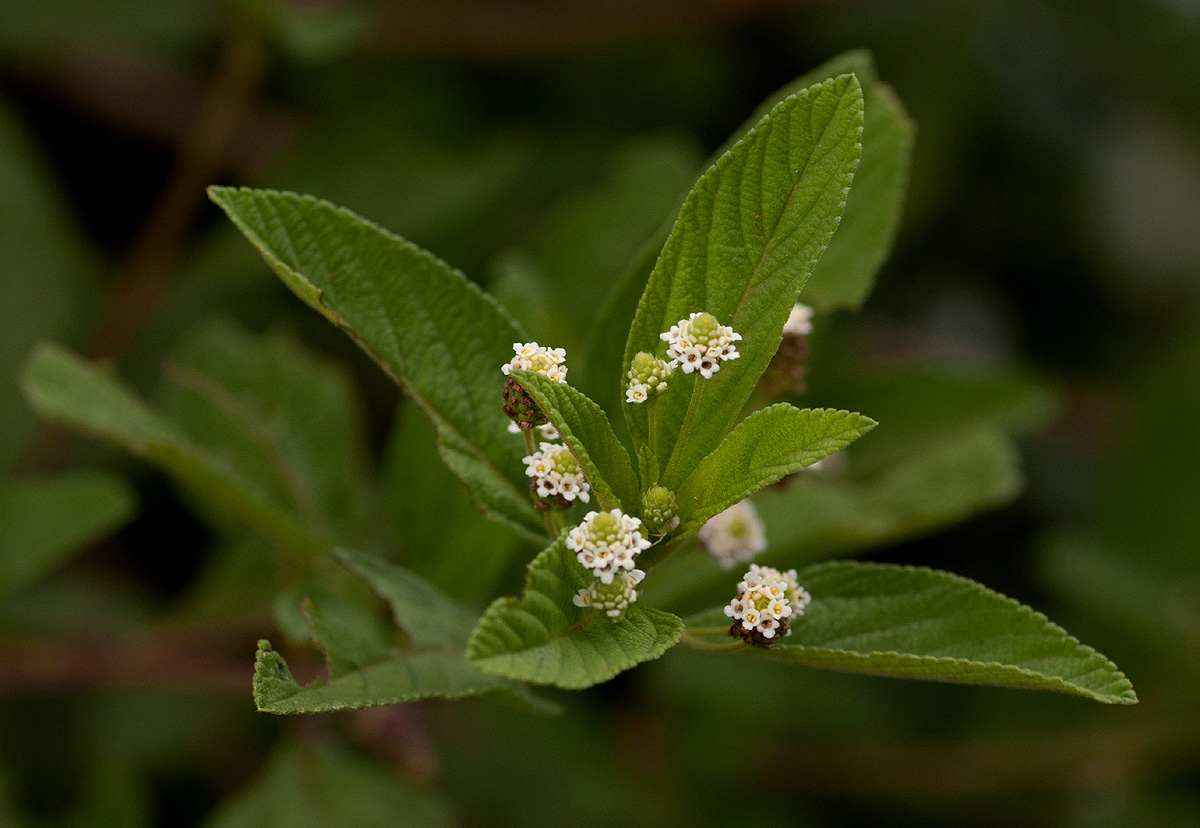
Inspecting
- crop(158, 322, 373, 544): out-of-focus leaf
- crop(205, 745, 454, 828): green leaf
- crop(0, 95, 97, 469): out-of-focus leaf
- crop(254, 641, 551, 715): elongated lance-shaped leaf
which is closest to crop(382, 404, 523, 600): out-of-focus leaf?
crop(158, 322, 373, 544): out-of-focus leaf

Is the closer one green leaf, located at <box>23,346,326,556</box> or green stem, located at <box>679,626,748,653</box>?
green stem, located at <box>679,626,748,653</box>

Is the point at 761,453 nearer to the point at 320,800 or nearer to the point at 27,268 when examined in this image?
the point at 320,800

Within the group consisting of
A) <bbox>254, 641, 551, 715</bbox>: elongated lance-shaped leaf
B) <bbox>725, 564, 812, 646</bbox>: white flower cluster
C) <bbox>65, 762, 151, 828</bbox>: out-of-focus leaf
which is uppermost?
<bbox>725, 564, 812, 646</bbox>: white flower cluster

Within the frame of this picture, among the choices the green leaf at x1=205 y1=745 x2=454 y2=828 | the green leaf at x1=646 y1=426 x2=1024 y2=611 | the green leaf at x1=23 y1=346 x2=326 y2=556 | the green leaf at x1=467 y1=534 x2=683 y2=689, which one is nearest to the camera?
the green leaf at x1=467 y1=534 x2=683 y2=689

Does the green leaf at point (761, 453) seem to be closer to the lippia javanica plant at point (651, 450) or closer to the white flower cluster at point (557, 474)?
the lippia javanica plant at point (651, 450)

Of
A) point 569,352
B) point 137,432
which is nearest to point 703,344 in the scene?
point 137,432

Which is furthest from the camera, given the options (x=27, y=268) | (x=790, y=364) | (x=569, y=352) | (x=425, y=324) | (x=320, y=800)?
Answer: (x=27, y=268)

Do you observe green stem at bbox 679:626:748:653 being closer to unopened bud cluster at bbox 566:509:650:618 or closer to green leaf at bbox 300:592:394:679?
unopened bud cluster at bbox 566:509:650:618

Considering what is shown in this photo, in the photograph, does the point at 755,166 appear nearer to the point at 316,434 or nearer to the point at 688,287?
the point at 688,287
